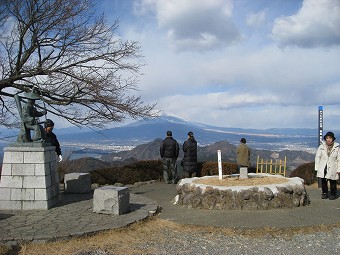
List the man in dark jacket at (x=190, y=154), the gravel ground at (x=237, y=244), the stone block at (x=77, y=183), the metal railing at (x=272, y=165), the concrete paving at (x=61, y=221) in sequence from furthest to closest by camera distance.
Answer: the metal railing at (x=272, y=165), the man in dark jacket at (x=190, y=154), the stone block at (x=77, y=183), the concrete paving at (x=61, y=221), the gravel ground at (x=237, y=244)

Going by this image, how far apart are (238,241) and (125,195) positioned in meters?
2.81

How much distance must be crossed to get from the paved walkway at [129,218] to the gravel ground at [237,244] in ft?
1.24

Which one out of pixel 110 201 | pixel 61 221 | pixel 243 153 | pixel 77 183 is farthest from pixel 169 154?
pixel 61 221

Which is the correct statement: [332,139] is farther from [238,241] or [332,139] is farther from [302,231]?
[238,241]

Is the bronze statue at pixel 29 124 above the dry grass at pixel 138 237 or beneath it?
above

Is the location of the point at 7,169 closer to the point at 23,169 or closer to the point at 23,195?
the point at 23,169

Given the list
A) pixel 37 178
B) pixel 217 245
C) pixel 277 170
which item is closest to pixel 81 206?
pixel 37 178

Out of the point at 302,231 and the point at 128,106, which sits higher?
the point at 128,106

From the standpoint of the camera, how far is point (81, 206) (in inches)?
333

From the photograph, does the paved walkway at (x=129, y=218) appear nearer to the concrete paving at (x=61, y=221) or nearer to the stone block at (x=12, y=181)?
the concrete paving at (x=61, y=221)

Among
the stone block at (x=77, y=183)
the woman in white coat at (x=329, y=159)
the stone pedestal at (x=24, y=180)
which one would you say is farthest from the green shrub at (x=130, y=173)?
the woman in white coat at (x=329, y=159)

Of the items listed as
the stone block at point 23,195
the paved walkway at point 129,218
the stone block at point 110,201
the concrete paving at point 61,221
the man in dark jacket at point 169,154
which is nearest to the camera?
the concrete paving at point 61,221

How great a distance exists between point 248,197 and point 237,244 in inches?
89.7

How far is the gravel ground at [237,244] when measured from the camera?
5.48 meters
